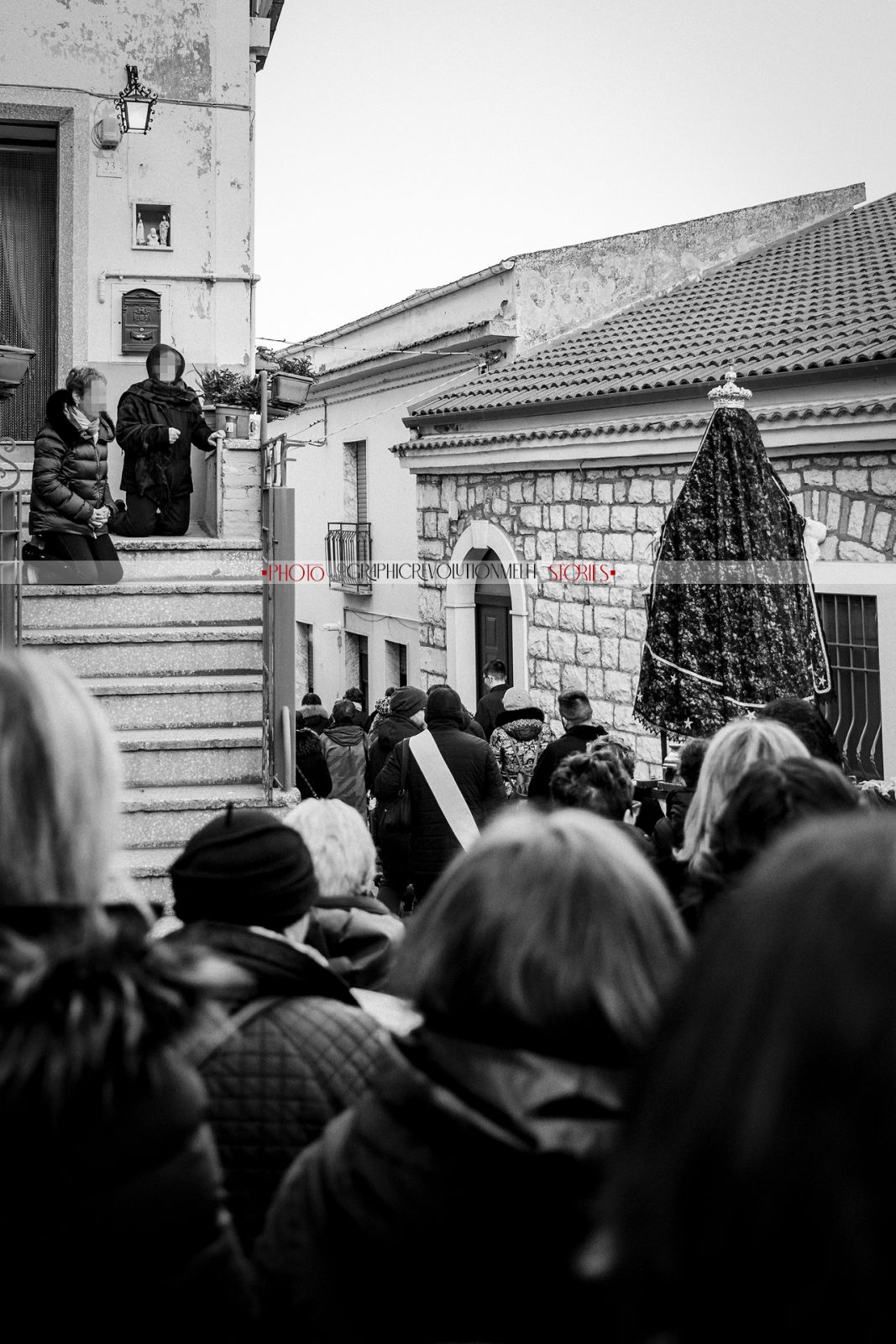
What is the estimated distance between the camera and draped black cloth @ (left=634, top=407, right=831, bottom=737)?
227 inches

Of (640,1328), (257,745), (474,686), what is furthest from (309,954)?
(474,686)

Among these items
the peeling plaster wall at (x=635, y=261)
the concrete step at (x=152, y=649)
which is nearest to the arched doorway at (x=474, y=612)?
the peeling plaster wall at (x=635, y=261)

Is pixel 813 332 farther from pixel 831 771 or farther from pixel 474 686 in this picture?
pixel 831 771

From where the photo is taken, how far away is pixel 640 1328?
0.91 m

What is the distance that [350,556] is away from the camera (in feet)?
73.5

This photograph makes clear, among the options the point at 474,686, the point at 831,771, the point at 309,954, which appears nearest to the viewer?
the point at 309,954

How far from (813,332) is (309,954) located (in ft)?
32.2

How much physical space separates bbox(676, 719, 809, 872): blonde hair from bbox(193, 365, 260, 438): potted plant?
8.23 m

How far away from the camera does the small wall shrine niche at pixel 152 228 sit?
12102mm

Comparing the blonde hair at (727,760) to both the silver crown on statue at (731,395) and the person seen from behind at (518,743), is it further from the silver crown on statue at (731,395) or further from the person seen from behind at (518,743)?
the person seen from behind at (518,743)

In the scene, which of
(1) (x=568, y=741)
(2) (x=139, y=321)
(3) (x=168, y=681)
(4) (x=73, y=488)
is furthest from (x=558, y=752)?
(2) (x=139, y=321)

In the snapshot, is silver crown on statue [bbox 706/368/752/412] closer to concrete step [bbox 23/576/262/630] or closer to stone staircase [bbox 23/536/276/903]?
stone staircase [bbox 23/536/276/903]

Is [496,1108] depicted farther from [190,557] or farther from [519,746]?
[190,557]

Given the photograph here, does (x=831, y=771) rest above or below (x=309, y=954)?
above
